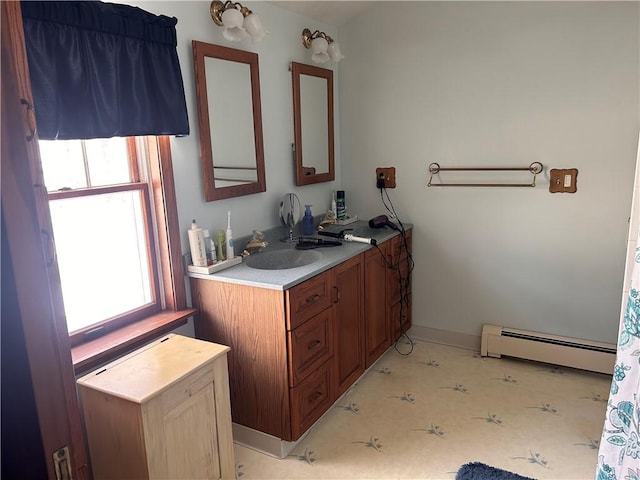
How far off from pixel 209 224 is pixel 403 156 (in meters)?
1.53

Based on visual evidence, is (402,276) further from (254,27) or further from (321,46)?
(254,27)

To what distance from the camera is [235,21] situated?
7.17 feet

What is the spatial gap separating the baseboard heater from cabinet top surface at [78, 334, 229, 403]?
77.1 inches

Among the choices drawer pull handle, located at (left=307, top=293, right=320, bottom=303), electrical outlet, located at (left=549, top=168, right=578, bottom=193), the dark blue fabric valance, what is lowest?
drawer pull handle, located at (left=307, top=293, right=320, bottom=303)

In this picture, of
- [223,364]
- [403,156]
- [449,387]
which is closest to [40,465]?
[223,364]

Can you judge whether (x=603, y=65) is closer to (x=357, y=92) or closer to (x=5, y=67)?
(x=357, y=92)

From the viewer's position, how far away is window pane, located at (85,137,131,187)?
6.10 feet

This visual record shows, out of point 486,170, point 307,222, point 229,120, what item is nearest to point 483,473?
point 307,222

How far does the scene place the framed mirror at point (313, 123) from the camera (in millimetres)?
2902

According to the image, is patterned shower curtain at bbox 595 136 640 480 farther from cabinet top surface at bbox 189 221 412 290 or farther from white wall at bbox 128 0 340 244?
white wall at bbox 128 0 340 244

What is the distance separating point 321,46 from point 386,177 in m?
0.99

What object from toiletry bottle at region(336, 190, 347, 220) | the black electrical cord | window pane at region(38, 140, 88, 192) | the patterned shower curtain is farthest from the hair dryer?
window pane at region(38, 140, 88, 192)

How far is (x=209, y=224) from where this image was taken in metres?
2.35

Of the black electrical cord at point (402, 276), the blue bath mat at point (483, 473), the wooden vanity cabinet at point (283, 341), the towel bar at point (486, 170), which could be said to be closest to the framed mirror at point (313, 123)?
the black electrical cord at point (402, 276)
